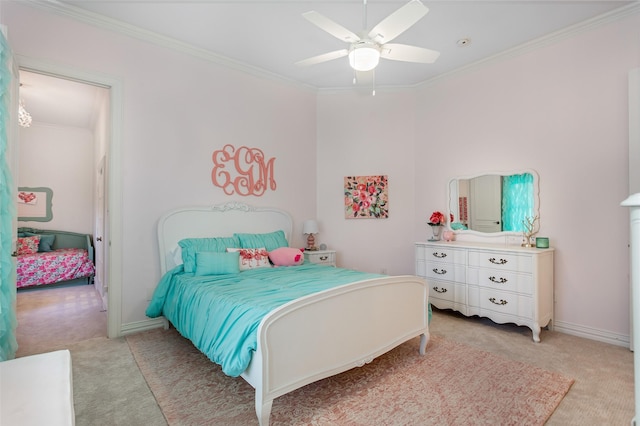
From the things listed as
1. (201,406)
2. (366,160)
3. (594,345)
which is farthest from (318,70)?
(594,345)

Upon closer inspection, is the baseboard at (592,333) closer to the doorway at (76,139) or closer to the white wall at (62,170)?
the doorway at (76,139)

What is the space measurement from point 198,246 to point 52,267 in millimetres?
3576

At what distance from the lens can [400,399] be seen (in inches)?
81.4

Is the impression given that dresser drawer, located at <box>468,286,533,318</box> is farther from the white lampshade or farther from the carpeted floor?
the white lampshade

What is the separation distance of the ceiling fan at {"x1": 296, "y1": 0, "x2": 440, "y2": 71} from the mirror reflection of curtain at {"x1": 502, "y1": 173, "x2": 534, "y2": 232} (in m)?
1.88

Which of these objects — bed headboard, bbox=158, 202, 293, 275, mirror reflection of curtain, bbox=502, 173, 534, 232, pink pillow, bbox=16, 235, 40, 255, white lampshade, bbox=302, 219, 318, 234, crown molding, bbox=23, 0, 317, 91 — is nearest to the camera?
crown molding, bbox=23, 0, 317, 91

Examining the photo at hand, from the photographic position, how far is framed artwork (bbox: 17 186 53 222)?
18.8 ft

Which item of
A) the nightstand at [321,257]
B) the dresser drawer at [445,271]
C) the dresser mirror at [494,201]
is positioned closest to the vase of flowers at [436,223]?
the dresser mirror at [494,201]

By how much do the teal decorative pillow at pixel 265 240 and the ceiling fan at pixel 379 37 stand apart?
6.99 feet

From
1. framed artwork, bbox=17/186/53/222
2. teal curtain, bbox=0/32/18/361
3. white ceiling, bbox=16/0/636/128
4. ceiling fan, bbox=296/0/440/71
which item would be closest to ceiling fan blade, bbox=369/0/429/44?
ceiling fan, bbox=296/0/440/71

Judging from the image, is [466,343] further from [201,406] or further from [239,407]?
[201,406]

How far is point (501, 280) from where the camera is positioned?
129 inches

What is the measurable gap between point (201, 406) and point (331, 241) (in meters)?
3.10

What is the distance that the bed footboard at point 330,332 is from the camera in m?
1.76
